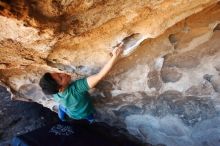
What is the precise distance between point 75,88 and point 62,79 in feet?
0.31

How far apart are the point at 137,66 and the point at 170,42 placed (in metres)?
0.25

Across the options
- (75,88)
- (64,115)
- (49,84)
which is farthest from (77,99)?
(64,115)

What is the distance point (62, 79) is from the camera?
2.09 metres

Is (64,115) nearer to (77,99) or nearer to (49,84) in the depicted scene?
(77,99)

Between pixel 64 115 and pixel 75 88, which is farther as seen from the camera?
pixel 64 115

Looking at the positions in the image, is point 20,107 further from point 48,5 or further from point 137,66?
point 48,5

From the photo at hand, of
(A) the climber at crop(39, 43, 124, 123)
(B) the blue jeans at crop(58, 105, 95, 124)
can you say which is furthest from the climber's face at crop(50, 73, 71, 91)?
(B) the blue jeans at crop(58, 105, 95, 124)

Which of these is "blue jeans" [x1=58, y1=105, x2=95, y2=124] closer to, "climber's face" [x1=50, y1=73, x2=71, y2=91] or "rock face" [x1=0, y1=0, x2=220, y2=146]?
"rock face" [x1=0, y1=0, x2=220, y2=146]

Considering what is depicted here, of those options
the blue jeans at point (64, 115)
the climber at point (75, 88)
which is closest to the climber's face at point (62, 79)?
the climber at point (75, 88)

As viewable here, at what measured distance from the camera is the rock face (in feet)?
4.75

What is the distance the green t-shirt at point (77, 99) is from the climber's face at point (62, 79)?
3 centimetres

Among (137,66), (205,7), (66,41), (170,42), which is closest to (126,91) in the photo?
(137,66)

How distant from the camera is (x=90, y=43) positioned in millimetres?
1792

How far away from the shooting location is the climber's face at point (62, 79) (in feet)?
6.74
